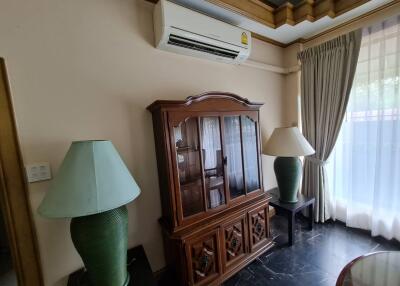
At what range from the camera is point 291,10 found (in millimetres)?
1950

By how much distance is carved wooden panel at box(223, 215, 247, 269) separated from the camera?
1.62 metres

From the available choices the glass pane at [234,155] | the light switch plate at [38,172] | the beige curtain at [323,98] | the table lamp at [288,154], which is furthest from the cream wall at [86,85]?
the beige curtain at [323,98]

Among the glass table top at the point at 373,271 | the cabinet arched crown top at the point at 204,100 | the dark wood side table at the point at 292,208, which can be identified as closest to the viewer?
the glass table top at the point at 373,271

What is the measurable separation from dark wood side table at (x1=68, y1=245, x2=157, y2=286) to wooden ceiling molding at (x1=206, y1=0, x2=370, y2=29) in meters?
2.22

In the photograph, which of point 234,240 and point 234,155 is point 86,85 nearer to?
point 234,155

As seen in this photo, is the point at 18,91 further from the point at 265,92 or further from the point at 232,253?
the point at 265,92

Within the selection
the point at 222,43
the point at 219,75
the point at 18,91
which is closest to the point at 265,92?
the point at 219,75

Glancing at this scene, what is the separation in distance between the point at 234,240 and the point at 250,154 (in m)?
0.81

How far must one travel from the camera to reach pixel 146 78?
61.2 inches

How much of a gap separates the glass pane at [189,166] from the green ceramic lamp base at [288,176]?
103 centimetres

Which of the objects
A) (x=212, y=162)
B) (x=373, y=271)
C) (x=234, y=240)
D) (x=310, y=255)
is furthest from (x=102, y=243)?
(x=310, y=255)

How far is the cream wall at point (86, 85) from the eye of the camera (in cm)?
115

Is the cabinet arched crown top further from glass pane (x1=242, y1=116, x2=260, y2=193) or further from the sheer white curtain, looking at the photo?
the sheer white curtain

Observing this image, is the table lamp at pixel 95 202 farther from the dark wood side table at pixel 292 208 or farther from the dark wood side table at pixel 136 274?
the dark wood side table at pixel 292 208
